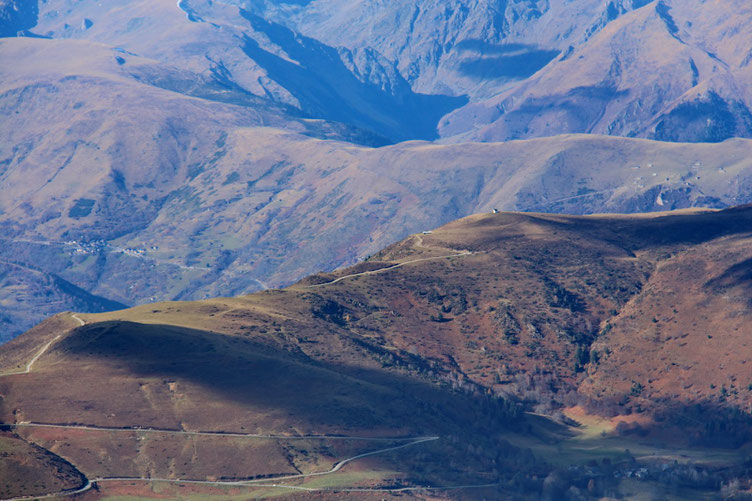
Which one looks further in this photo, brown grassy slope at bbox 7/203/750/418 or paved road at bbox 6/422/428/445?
brown grassy slope at bbox 7/203/750/418

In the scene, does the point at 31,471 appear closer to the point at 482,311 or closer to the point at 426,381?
the point at 426,381

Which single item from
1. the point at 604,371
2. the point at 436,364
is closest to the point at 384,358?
the point at 436,364

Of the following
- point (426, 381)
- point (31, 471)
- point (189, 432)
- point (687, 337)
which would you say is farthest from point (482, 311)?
point (31, 471)

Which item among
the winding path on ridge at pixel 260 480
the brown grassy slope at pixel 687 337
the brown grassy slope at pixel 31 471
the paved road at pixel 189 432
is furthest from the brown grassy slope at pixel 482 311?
the brown grassy slope at pixel 31 471

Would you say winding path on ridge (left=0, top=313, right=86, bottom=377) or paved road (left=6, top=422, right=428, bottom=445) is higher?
winding path on ridge (left=0, top=313, right=86, bottom=377)

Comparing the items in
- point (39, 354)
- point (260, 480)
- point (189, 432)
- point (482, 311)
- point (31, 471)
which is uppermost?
point (482, 311)

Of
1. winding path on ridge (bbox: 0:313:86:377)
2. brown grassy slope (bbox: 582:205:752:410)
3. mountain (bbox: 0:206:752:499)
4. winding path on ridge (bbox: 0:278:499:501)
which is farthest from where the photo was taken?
brown grassy slope (bbox: 582:205:752:410)

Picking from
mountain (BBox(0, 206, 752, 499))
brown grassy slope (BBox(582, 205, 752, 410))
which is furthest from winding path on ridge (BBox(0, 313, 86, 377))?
brown grassy slope (BBox(582, 205, 752, 410))

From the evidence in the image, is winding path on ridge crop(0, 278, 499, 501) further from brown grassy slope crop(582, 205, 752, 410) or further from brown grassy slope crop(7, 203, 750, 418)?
brown grassy slope crop(582, 205, 752, 410)
